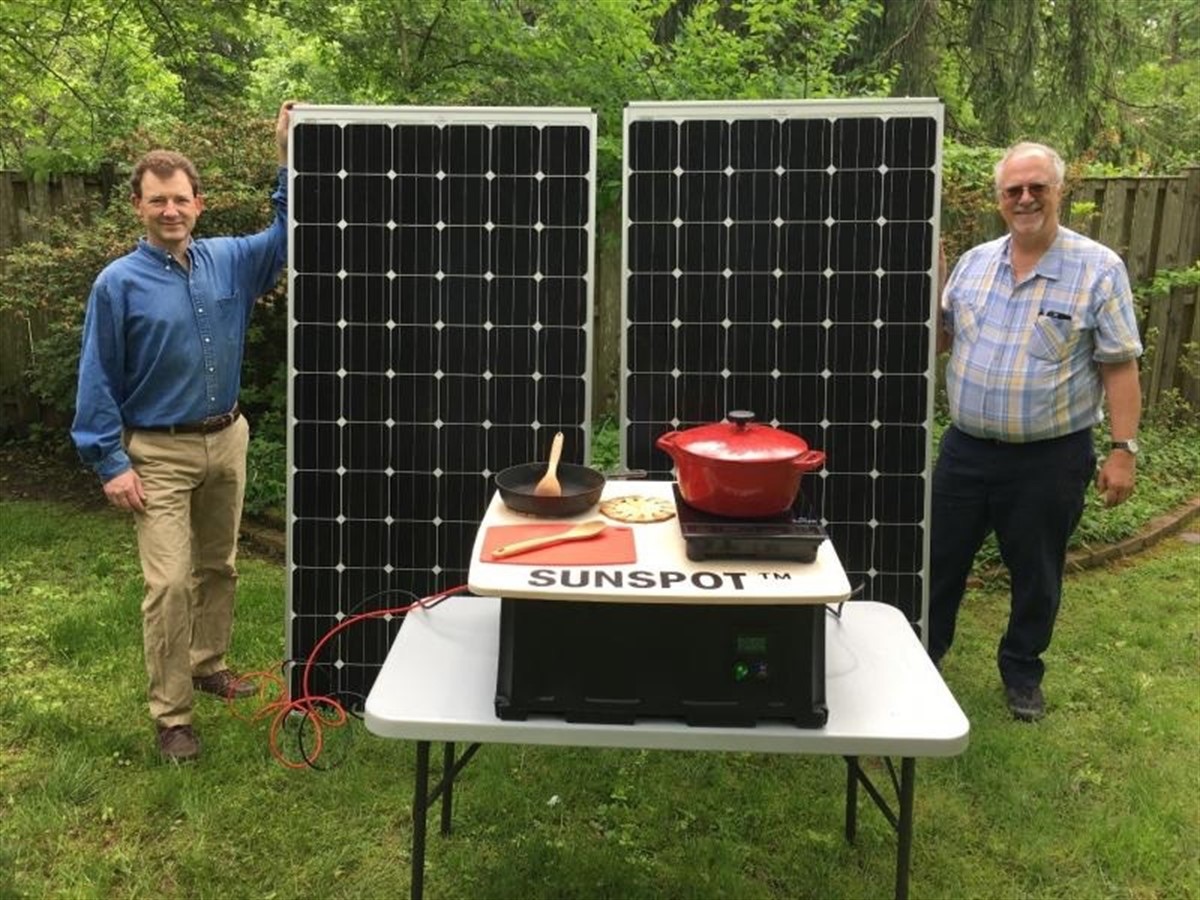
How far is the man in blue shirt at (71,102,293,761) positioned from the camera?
3713 millimetres

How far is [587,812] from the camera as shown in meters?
3.71

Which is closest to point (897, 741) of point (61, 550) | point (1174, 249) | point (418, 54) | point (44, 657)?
point (44, 657)

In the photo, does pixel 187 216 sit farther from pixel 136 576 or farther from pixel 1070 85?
pixel 1070 85

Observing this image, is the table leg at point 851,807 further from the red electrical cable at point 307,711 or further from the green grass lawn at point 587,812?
the red electrical cable at point 307,711

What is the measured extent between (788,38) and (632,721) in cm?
750

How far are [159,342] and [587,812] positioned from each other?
2276mm

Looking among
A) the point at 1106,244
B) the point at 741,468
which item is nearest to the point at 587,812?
the point at 741,468

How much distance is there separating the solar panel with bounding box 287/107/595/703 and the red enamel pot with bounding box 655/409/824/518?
1311mm

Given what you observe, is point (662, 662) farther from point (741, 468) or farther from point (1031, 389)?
point (1031, 389)

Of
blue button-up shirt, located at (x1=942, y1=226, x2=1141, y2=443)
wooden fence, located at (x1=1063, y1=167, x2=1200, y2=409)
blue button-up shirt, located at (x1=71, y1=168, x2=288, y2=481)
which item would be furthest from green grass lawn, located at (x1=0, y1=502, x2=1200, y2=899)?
wooden fence, located at (x1=1063, y1=167, x2=1200, y2=409)

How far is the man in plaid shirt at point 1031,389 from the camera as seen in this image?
12.7 feet

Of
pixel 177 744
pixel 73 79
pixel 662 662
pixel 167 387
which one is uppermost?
pixel 73 79

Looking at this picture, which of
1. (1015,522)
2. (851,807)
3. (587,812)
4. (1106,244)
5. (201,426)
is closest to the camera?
(851,807)

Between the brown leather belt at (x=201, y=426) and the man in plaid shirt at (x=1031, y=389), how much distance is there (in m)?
2.85
